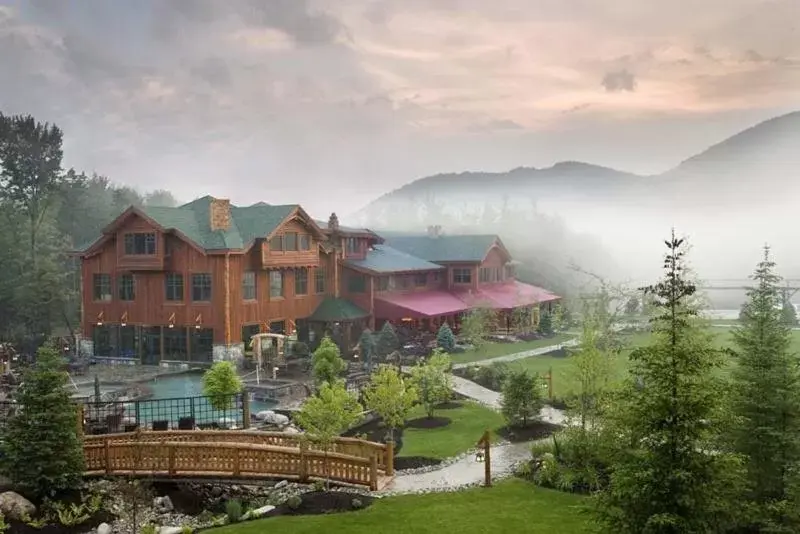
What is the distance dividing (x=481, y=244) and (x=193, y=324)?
21784 millimetres

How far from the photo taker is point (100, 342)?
39.5m

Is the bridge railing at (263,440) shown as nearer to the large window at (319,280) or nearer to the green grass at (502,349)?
the green grass at (502,349)

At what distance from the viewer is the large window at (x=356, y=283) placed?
43219 millimetres

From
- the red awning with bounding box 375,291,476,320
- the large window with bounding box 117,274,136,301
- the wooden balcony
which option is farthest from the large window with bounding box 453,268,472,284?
the large window with bounding box 117,274,136,301

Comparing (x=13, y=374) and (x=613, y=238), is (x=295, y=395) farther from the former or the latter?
(x=613, y=238)

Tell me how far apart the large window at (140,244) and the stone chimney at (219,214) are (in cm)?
300

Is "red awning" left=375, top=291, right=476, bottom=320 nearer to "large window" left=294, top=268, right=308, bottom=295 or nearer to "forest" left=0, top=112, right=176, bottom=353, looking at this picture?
"large window" left=294, top=268, right=308, bottom=295

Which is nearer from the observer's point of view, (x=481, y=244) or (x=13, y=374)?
(x=13, y=374)

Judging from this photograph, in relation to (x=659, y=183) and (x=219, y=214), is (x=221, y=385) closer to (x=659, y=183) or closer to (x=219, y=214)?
(x=219, y=214)

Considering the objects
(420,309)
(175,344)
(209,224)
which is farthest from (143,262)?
(420,309)

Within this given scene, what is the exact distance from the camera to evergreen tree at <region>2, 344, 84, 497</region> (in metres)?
15.6

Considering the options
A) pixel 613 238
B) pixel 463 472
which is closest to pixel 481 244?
pixel 463 472

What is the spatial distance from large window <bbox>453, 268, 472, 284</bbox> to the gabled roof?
13.1 metres

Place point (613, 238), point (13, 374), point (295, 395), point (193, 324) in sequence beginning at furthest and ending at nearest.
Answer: point (613, 238)
point (193, 324)
point (13, 374)
point (295, 395)
